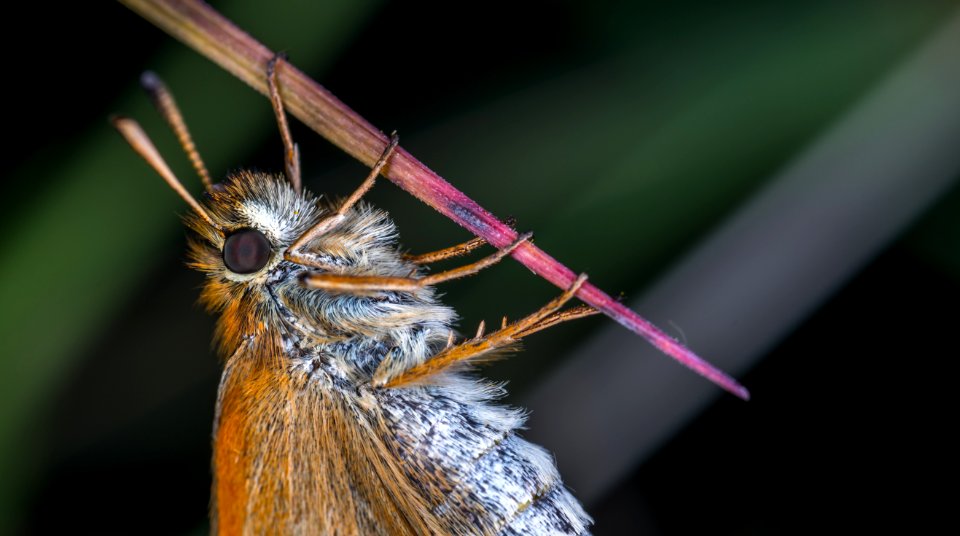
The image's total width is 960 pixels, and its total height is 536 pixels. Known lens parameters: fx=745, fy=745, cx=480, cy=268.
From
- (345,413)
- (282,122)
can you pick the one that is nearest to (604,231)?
(345,413)

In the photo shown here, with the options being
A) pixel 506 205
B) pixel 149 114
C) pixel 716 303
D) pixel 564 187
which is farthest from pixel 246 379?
pixel 716 303

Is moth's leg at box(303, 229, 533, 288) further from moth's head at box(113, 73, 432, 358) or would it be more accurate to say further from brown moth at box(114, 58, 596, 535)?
moth's head at box(113, 73, 432, 358)

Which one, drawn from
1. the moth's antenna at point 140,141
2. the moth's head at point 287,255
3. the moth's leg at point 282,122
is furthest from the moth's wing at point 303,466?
the moth's antenna at point 140,141

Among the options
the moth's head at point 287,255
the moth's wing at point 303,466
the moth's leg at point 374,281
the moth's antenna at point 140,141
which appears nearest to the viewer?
the moth's antenna at point 140,141

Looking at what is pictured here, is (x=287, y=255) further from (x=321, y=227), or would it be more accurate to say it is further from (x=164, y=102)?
(x=164, y=102)

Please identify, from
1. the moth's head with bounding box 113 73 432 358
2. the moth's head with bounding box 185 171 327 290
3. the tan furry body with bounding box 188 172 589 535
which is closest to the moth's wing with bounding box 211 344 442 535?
the tan furry body with bounding box 188 172 589 535

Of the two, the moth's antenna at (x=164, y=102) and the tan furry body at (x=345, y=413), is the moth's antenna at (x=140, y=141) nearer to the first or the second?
the moth's antenna at (x=164, y=102)
